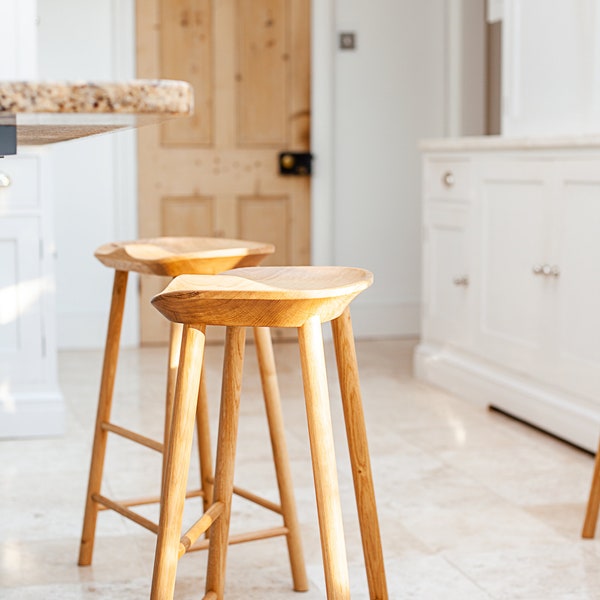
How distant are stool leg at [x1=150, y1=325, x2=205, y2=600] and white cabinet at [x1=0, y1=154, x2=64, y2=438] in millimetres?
1945

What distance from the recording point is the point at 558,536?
2502 mm

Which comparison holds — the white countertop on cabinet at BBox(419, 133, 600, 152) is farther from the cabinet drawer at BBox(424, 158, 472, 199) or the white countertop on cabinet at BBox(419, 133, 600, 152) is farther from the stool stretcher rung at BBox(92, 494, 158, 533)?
the stool stretcher rung at BBox(92, 494, 158, 533)

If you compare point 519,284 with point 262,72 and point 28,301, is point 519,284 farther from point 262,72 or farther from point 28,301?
point 262,72

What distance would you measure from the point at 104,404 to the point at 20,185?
1284mm

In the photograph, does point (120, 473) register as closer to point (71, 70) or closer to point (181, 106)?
point (181, 106)

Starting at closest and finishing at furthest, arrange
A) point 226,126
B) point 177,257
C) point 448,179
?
point 177,257, point 448,179, point 226,126

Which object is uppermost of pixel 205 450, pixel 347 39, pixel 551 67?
pixel 347 39

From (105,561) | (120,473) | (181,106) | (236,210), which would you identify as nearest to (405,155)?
(236,210)

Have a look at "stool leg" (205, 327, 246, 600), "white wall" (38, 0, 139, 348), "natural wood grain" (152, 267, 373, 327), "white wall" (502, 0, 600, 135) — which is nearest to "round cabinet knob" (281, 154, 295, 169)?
"white wall" (38, 0, 139, 348)

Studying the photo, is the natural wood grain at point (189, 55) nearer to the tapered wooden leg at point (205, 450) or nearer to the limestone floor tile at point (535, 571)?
the tapered wooden leg at point (205, 450)

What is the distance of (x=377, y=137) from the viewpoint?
5328mm

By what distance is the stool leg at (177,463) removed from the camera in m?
1.53

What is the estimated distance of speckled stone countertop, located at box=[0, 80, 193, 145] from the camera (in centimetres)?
110

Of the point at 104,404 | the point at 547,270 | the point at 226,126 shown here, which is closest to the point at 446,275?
the point at 547,270
